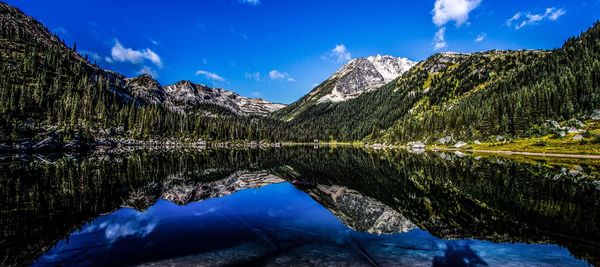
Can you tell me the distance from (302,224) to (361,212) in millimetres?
7216

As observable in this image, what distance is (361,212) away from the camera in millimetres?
29062

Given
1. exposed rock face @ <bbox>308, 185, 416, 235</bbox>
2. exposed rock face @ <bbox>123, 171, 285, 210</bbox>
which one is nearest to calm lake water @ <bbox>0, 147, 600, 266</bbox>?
exposed rock face @ <bbox>308, 185, 416, 235</bbox>

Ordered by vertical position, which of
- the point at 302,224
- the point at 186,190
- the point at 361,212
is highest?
the point at 186,190

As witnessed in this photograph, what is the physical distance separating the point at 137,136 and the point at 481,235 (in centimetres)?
18823

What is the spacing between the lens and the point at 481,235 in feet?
66.8

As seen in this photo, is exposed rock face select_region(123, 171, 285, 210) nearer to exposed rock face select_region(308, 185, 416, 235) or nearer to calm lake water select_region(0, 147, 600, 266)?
calm lake water select_region(0, 147, 600, 266)

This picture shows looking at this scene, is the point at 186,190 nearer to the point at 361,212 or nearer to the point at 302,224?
the point at 302,224

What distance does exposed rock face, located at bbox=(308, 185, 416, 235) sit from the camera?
75.0 ft

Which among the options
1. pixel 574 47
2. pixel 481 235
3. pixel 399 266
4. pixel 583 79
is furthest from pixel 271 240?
pixel 574 47

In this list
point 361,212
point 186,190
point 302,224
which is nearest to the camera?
point 302,224

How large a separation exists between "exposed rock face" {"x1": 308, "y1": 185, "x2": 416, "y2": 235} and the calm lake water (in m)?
0.11

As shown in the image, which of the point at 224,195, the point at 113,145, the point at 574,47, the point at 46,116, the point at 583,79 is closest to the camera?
the point at 224,195

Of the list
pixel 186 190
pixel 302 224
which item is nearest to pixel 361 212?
pixel 302 224

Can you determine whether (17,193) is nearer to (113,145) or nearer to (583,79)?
(113,145)
